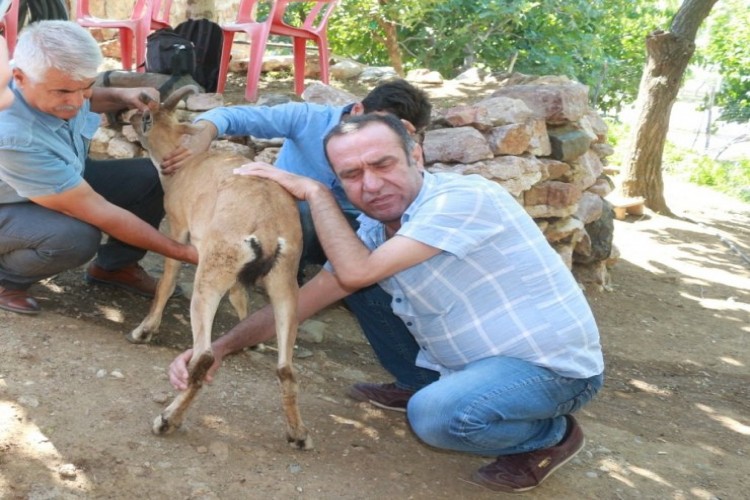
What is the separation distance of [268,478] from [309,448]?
1.00 feet

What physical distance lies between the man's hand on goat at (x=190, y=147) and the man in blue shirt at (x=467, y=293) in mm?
1242

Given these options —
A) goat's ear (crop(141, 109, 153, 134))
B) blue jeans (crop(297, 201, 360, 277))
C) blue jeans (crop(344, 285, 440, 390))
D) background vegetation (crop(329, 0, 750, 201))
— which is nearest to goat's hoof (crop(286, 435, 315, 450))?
blue jeans (crop(344, 285, 440, 390))

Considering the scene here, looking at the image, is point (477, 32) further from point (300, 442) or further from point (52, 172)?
point (300, 442)

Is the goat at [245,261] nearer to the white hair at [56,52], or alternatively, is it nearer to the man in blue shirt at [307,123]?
the man in blue shirt at [307,123]

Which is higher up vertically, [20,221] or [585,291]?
[20,221]

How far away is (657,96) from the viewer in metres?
9.60

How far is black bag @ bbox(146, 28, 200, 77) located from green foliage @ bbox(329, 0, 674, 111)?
15.2ft

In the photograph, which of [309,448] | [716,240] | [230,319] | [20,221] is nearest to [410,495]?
[309,448]

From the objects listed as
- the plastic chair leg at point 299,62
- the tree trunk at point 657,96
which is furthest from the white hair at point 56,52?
the tree trunk at point 657,96

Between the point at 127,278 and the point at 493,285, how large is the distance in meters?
2.61

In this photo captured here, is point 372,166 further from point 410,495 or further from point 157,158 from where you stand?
point 157,158

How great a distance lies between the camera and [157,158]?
4.69 metres

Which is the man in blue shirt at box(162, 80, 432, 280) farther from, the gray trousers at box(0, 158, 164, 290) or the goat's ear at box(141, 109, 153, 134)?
the gray trousers at box(0, 158, 164, 290)

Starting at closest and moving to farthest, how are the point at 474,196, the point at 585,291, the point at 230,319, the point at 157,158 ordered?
the point at 474,196 < the point at 157,158 < the point at 230,319 < the point at 585,291
